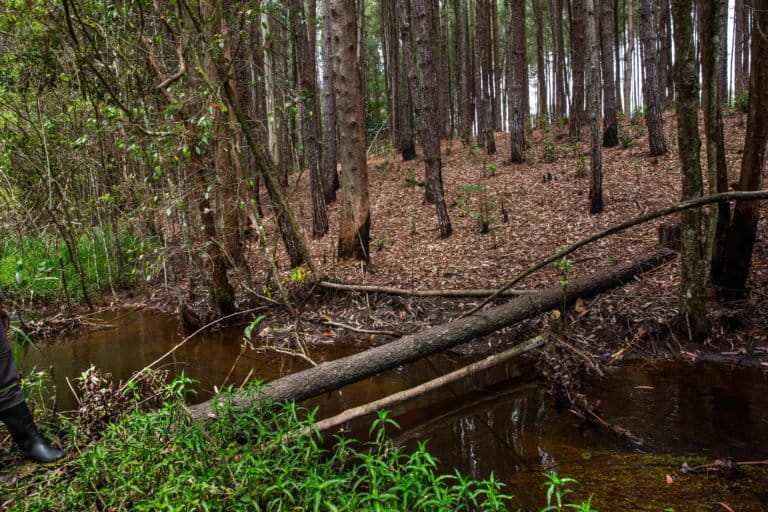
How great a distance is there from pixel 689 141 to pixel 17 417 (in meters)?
6.27

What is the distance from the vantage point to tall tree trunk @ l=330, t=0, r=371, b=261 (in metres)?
8.07

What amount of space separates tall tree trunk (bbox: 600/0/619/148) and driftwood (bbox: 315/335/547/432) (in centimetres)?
990

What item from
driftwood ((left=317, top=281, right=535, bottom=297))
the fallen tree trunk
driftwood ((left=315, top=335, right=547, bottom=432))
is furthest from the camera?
driftwood ((left=317, top=281, right=535, bottom=297))

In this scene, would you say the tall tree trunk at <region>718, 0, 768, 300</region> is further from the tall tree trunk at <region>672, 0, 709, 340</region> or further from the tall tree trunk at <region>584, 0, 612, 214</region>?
the tall tree trunk at <region>584, 0, 612, 214</region>

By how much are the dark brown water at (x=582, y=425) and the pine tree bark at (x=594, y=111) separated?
4.72 metres

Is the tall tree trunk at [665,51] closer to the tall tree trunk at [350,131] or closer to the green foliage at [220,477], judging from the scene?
the tall tree trunk at [350,131]

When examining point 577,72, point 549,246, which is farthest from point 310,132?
point 577,72

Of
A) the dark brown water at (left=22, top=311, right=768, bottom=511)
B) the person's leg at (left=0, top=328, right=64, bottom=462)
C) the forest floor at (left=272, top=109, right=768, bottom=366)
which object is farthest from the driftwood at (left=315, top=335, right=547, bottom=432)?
the person's leg at (left=0, top=328, right=64, bottom=462)

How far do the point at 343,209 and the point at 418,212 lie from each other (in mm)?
3548

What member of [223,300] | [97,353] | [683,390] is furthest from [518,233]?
[97,353]

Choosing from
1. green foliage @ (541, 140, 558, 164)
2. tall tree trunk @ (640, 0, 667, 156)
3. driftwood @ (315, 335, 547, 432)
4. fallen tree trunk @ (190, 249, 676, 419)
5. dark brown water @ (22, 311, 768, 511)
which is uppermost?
tall tree trunk @ (640, 0, 667, 156)

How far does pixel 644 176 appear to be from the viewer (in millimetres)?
10305

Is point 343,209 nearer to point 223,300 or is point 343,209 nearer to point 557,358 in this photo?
point 223,300

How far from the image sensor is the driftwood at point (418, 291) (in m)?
6.30
